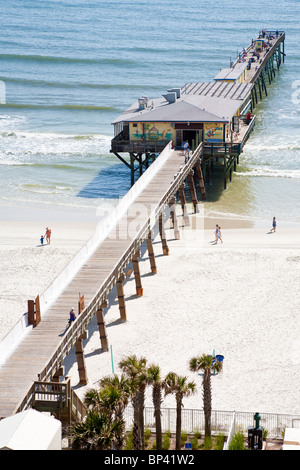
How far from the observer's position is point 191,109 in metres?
49.3

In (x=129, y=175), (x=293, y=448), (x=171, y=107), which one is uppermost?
(x=171, y=107)

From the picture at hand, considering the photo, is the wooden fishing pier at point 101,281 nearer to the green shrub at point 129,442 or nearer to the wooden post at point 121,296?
the wooden post at point 121,296

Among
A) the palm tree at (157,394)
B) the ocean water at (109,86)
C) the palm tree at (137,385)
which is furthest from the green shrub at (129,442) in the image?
the ocean water at (109,86)

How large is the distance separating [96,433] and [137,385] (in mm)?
1834

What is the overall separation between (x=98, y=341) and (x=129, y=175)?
85.5 feet

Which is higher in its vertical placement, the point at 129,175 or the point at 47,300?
the point at 129,175

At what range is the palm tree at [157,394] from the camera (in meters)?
21.7

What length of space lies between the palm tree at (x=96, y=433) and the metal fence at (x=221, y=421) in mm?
4273

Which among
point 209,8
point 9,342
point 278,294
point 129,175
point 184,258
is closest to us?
point 9,342

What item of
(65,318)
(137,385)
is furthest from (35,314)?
(137,385)

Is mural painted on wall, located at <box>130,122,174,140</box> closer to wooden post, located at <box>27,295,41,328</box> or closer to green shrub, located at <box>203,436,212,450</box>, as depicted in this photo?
wooden post, located at <box>27,295,41,328</box>

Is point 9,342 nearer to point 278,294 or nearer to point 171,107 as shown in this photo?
point 278,294

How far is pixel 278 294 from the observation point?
3491 cm

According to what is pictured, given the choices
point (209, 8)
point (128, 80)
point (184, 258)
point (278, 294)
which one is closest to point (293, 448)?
point (278, 294)
